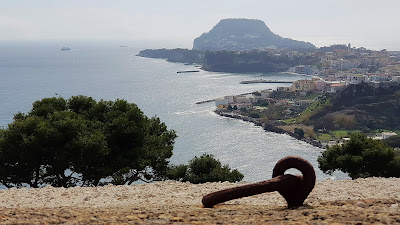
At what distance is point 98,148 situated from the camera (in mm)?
11578

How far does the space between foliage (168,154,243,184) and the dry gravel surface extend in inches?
160

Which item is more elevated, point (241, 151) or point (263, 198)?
point (263, 198)

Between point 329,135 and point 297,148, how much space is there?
994 cm

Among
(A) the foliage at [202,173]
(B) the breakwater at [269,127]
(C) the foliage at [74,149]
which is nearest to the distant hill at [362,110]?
(B) the breakwater at [269,127]

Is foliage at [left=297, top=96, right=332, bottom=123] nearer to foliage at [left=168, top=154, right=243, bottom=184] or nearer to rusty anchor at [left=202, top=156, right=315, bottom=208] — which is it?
foliage at [left=168, top=154, right=243, bottom=184]

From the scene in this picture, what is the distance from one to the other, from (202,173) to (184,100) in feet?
230

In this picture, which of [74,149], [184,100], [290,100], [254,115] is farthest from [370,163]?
[290,100]

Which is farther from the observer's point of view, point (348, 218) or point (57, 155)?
point (57, 155)

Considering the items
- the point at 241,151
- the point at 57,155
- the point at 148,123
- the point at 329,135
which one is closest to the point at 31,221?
the point at 57,155

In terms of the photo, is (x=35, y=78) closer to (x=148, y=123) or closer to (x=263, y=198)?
(x=148, y=123)

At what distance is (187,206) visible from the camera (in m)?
5.53

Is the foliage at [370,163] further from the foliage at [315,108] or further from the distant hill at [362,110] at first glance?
the foliage at [315,108]

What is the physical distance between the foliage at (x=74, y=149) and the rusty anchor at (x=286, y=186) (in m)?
7.54

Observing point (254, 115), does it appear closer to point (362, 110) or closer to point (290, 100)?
point (290, 100)
